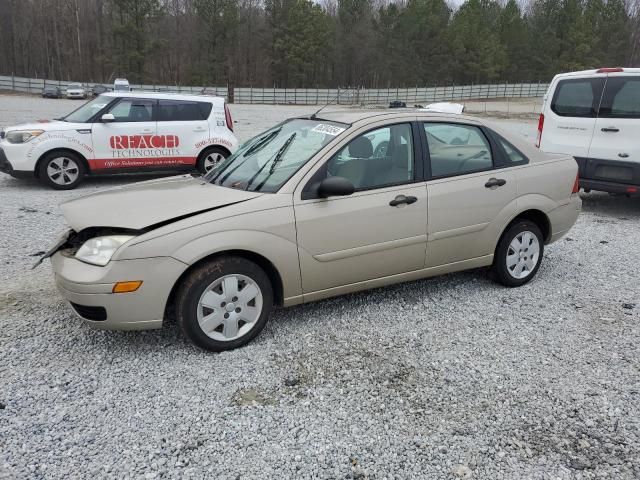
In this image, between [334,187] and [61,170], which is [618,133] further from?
[61,170]

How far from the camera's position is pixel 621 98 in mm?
7340

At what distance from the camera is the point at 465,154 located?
4.55 m

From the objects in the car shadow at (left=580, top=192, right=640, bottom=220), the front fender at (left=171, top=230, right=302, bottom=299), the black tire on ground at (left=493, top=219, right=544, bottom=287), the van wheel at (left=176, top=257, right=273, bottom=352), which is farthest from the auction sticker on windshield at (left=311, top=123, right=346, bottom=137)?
the car shadow at (left=580, top=192, right=640, bottom=220)

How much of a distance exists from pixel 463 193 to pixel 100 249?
2.83m

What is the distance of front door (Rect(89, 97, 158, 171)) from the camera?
9.18 meters

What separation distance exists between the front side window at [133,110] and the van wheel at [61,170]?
1.03 metres

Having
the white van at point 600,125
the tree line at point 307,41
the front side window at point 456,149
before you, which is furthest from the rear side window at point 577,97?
the tree line at point 307,41

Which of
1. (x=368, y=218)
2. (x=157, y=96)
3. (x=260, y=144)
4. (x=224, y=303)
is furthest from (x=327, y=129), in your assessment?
(x=157, y=96)

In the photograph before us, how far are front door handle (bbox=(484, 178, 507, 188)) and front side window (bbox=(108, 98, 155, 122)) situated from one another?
6.94 metres

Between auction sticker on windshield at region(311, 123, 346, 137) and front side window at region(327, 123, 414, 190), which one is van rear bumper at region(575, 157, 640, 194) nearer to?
front side window at region(327, 123, 414, 190)

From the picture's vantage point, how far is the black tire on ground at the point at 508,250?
4.79m

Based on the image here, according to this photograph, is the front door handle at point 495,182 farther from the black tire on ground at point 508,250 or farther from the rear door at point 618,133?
the rear door at point 618,133

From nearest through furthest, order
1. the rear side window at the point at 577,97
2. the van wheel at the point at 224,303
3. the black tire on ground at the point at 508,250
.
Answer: the van wheel at the point at 224,303
the black tire on ground at the point at 508,250
the rear side window at the point at 577,97

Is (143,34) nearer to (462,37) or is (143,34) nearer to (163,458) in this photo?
(462,37)
